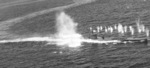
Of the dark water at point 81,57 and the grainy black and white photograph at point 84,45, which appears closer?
the dark water at point 81,57

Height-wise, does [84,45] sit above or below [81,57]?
above

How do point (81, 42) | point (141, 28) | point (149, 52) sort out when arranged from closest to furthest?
point (149, 52), point (81, 42), point (141, 28)

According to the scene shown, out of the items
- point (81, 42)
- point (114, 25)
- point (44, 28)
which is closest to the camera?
point (81, 42)

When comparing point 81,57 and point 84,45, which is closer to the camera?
point 81,57

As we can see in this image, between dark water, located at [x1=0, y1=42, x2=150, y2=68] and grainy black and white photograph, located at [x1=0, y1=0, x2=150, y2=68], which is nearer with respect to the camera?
dark water, located at [x1=0, y1=42, x2=150, y2=68]

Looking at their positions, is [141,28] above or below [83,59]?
above

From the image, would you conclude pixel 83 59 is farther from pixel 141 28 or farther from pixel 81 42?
pixel 141 28

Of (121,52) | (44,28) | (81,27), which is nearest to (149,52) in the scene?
(121,52)

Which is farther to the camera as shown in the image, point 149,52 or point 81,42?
point 81,42
